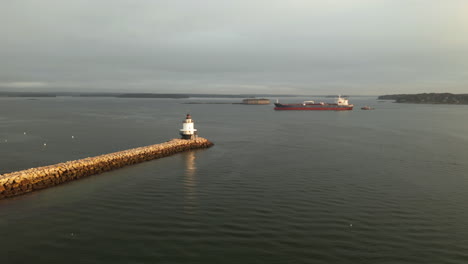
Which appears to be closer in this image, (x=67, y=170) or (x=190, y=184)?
(x=190, y=184)

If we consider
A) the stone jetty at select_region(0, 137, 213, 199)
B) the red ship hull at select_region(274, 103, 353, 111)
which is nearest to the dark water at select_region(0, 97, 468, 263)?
the stone jetty at select_region(0, 137, 213, 199)

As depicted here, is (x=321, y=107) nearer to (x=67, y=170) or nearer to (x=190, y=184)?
(x=190, y=184)

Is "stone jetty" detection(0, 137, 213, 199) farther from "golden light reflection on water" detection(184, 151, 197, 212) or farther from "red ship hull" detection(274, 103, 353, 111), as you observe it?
"red ship hull" detection(274, 103, 353, 111)

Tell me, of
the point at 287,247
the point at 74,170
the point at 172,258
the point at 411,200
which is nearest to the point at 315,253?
the point at 287,247

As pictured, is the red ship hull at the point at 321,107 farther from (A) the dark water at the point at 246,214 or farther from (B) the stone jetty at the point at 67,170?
(B) the stone jetty at the point at 67,170

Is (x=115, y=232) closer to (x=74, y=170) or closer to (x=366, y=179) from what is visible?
(x=74, y=170)

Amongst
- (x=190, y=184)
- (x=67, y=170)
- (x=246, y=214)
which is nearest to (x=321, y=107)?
(x=190, y=184)
